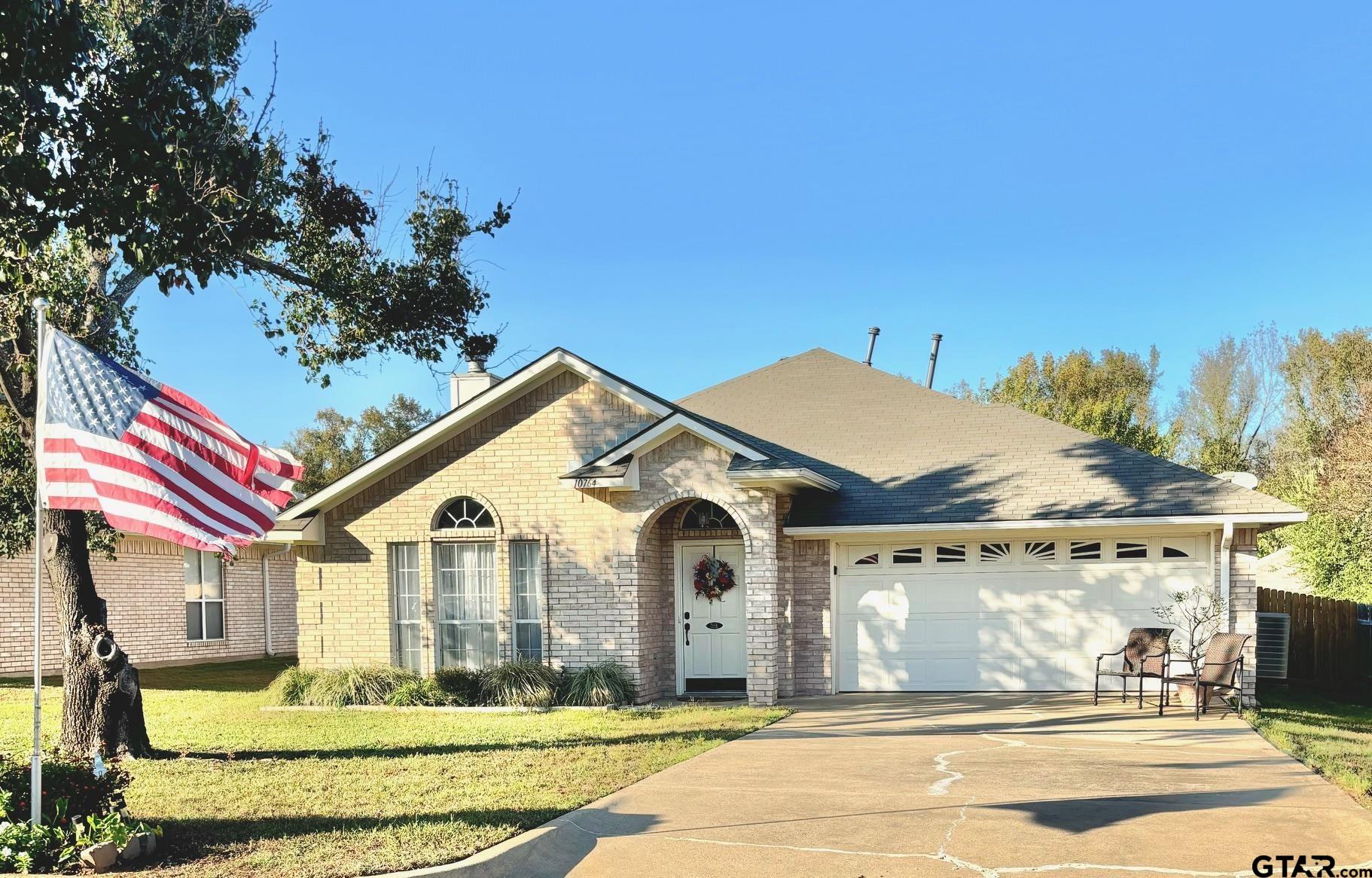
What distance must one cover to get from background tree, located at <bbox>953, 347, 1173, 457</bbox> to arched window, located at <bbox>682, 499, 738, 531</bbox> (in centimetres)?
2641

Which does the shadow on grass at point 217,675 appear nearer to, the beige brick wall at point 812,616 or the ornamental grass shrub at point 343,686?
the ornamental grass shrub at point 343,686

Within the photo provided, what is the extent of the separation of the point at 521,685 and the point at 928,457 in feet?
23.7

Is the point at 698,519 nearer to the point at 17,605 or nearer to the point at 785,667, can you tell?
the point at 785,667

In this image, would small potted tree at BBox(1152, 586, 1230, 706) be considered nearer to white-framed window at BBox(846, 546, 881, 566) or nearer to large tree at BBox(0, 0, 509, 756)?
white-framed window at BBox(846, 546, 881, 566)

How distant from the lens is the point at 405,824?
820 centimetres

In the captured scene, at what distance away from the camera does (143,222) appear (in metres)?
9.74

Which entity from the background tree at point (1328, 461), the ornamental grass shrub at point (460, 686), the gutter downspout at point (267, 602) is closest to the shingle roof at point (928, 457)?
the ornamental grass shrub at point (460, 686)

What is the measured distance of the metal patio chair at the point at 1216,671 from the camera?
1366 cm

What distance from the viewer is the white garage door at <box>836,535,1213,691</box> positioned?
16.3 m

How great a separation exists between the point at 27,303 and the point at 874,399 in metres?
13.1

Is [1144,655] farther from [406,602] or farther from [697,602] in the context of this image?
[406,602]

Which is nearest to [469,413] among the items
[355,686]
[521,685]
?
[521,685]

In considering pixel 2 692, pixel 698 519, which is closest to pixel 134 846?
pixel 698 519

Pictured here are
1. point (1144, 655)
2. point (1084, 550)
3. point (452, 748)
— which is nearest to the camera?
point (452, 748)
